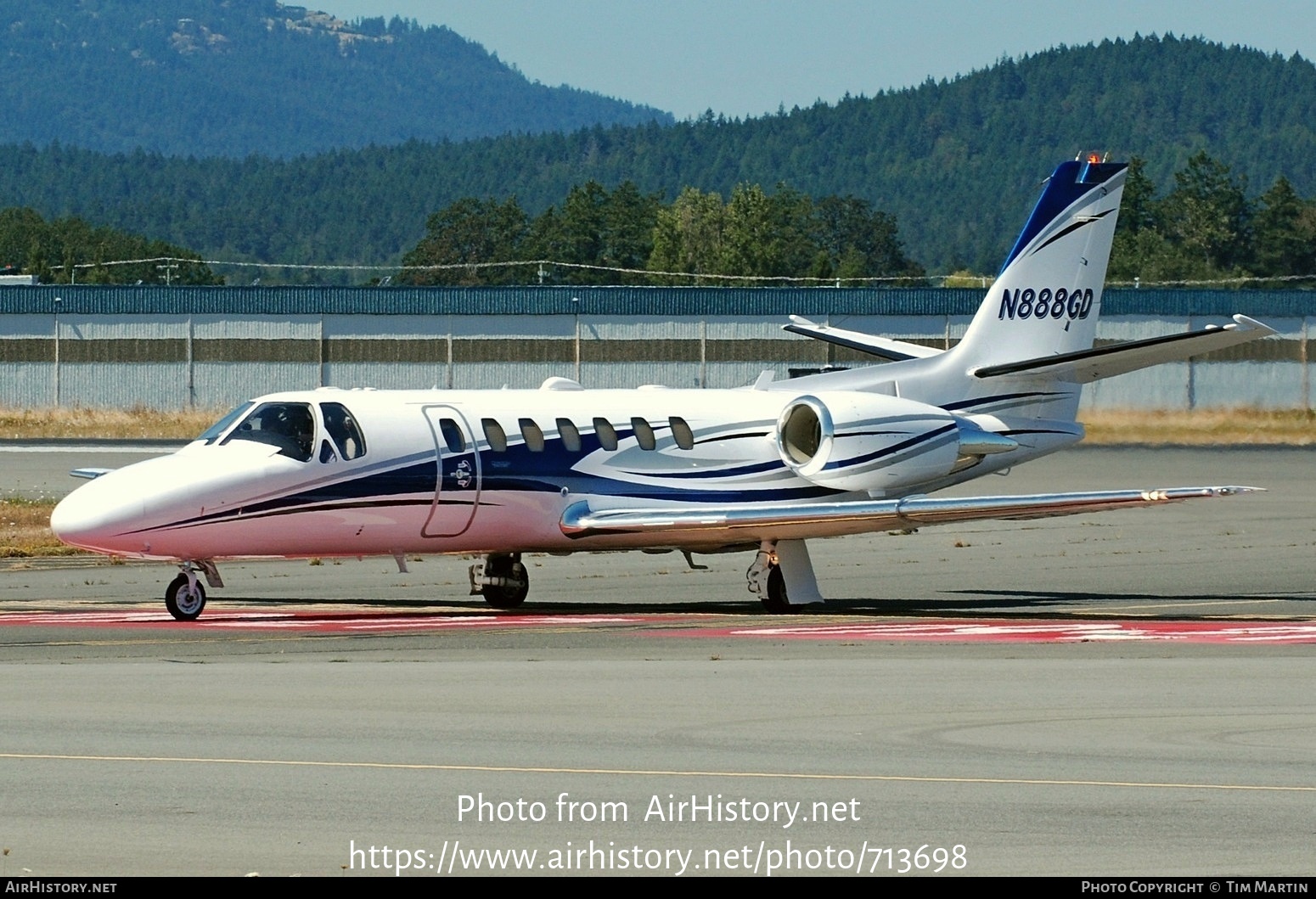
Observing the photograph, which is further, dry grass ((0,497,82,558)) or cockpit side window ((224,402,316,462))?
dry grass ((0,497,82,558))

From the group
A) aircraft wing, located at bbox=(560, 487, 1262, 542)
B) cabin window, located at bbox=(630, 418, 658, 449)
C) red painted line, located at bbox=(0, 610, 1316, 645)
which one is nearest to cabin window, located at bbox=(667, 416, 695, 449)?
cabin window, located at bbox=(630, 418, 658, 449)

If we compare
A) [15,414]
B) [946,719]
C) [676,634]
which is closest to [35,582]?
[676,634]

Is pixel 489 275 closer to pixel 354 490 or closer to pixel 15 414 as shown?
pixel 15 414

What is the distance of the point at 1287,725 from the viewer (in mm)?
12758

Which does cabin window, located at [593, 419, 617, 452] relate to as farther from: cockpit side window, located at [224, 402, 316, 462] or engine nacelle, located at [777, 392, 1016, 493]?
cockpit side window, located at [224, 402, 316, 462]

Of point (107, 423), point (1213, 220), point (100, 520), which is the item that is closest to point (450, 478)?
point (100, 520)

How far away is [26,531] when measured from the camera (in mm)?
32938

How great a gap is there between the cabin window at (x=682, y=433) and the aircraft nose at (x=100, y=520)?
679 centimetres

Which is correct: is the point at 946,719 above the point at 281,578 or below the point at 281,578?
above

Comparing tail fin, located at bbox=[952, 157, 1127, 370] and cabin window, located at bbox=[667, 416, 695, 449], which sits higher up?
tail fin, located at bbox=[952, 157, 1127, 370]

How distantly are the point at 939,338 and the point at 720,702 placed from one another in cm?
6662

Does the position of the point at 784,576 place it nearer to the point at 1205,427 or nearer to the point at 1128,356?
the point at 1128,356

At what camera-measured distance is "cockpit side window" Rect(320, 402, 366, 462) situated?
2144 cm

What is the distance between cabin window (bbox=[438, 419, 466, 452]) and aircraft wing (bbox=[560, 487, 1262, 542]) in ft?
5.00
